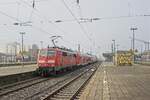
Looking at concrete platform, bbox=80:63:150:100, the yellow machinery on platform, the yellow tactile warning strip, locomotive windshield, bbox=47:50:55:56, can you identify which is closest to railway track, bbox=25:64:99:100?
the yellow tactile warning strip

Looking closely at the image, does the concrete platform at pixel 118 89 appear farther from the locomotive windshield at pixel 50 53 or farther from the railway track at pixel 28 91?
the locomotive windshield at pixel 50 53

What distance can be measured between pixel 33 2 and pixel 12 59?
266 ft

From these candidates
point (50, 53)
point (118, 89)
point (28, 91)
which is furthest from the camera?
point (50, 53)

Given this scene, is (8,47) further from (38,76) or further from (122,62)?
(38,76)

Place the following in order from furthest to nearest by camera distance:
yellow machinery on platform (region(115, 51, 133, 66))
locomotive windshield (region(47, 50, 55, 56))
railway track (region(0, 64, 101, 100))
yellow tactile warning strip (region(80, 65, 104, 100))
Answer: yellow machinery on platform (region(115, 51, 133, 66)) < locomotive windshield (region(47, 50, 55, 56)) < railway track (region(0, 64, 101, 100)) < yellow tactile warning strip (region(80, 65, 104, 100))

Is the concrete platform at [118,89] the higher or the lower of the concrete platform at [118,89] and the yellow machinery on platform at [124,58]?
the lower

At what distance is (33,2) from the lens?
2788 cm

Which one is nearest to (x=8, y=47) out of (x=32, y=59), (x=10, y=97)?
(x=32, y=59)

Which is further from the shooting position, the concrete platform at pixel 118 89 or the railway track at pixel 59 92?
the railway track at pixel 59 92

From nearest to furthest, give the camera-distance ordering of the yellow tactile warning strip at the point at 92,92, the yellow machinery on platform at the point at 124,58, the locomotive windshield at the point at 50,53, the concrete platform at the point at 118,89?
the concrete platform at the point at 118,89, the yellow tactile warning strip at the point at 92,92, the locomotive windshield at the point at 50,53, the yellow machinery on platform at the point at 124,58

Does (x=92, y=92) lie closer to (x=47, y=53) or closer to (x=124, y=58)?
(x=47, y=53)

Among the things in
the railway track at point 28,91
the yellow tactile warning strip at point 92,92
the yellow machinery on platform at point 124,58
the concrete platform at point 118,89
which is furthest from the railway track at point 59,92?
the yellow machinery on platform at point 124,58

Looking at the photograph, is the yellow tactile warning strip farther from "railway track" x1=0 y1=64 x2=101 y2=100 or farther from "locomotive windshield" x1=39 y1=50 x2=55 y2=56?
"locomotive windshield" x1=39 y1=50 x2=55 y2=56

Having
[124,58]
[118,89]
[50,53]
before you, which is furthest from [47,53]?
[124,58]
